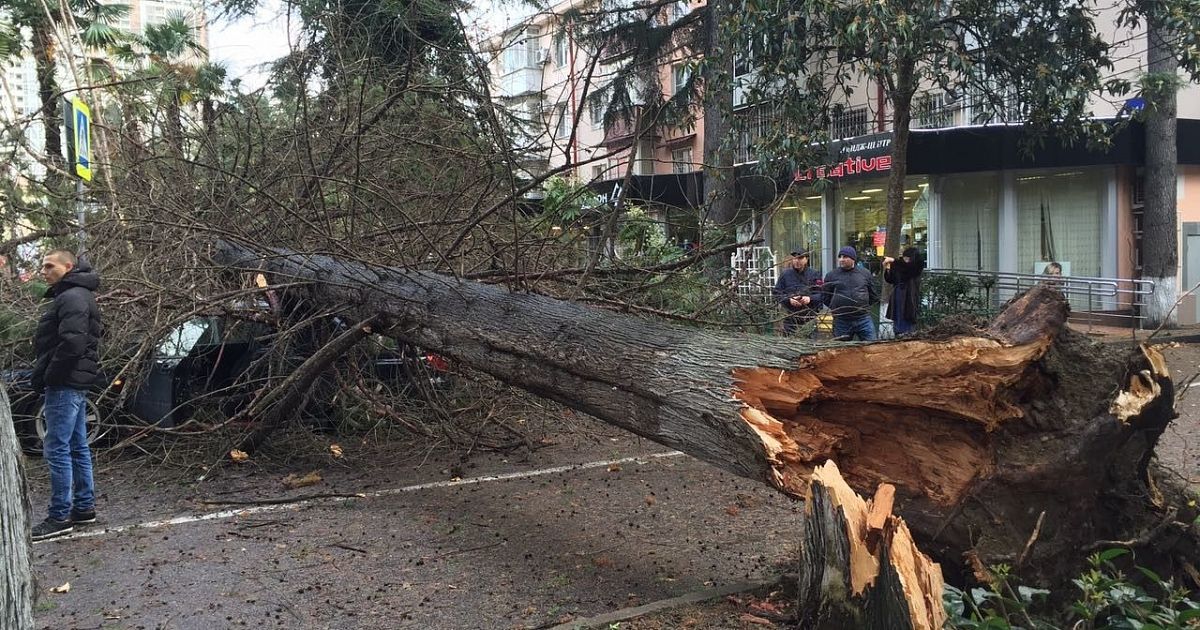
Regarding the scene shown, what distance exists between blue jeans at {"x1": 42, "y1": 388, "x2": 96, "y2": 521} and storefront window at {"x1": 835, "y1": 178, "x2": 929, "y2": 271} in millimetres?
15542

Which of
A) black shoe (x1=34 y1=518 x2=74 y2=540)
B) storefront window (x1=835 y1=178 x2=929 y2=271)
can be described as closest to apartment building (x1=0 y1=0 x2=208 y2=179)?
black shoe (x1=34 y1=518 x2=74 y2=540)

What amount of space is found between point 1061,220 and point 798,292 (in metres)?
12.8

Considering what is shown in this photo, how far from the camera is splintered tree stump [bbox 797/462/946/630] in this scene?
9.02 ft

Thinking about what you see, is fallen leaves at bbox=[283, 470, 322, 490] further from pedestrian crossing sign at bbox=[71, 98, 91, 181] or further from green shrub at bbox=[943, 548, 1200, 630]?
green shrub at bbox=[943, 548, 1200, 630]

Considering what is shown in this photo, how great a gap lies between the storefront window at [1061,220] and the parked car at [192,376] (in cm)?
1444

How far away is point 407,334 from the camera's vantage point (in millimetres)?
5973

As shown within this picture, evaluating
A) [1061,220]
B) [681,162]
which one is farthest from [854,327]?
[1061,220]

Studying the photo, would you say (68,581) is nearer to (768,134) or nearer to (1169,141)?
(768,134)

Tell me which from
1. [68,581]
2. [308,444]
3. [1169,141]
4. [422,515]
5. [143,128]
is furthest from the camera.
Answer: [1169,141]

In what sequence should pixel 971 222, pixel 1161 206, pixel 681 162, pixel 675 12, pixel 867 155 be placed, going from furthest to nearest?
pixel 971 222
pixel 867 155
pixel 675 12
pixel 1161 206
pixel 681 162

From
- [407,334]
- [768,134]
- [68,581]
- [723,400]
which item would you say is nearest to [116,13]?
[768,134]

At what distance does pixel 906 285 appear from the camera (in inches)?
407

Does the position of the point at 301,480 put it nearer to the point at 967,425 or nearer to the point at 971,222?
the point at 967,425

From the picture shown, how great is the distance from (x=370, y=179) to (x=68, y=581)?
3806mm
